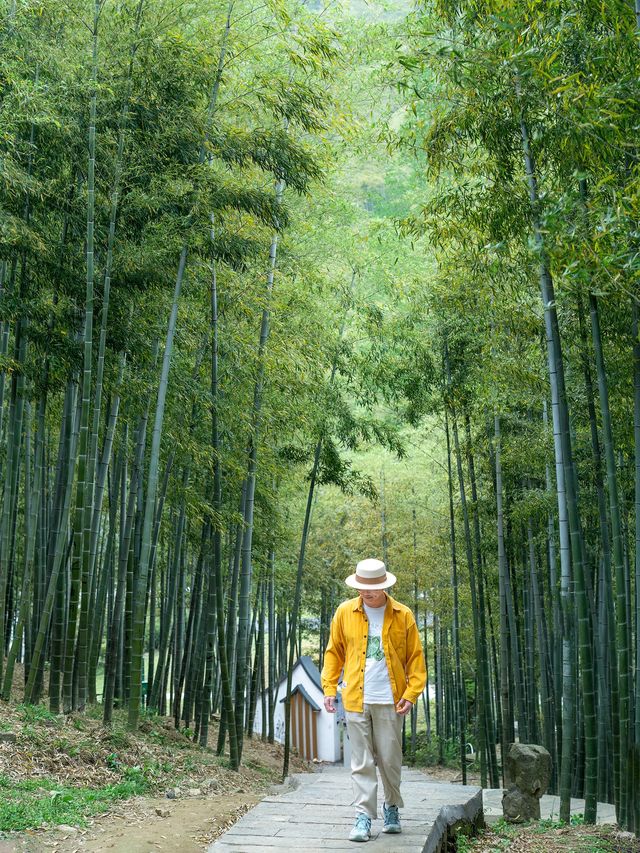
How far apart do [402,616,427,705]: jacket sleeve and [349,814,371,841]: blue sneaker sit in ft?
1.53

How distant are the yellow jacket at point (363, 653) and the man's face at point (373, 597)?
0.04 metres

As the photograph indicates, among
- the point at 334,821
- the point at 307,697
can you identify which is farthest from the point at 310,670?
the point at 334,821

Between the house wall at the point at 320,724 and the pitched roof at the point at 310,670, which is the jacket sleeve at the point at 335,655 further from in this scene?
the pitched roof at the point at 310,670

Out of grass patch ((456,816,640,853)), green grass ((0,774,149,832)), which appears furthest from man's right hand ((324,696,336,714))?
green grass ((0,774,149,832))

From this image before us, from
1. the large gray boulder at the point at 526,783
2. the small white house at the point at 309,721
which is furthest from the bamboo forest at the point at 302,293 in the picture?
the small white house at the point at 309,721

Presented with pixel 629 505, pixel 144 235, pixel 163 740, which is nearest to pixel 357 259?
pixel 144 235

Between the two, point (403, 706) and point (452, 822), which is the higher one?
point (403, 706)

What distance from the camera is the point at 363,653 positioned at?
133 inches

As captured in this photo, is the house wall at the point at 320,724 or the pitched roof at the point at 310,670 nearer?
the house wall at the point at 320,724

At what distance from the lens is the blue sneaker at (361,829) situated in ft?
10.4

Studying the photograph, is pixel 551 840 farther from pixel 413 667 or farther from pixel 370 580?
pixel 370 580

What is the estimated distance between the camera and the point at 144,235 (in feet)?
20.5

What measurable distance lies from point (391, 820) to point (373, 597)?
864 mm

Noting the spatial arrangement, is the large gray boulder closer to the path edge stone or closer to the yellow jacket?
the path edge stone
